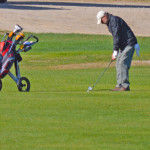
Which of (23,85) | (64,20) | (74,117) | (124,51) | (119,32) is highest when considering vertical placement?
(74,117)

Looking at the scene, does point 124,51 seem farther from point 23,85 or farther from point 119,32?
point 23,85

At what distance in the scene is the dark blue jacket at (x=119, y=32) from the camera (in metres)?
13.7

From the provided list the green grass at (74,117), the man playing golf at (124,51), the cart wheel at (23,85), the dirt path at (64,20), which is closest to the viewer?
the green grass at (74,117)

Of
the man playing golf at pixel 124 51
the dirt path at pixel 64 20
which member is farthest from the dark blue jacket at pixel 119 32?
the dirt path at pixel 64 20

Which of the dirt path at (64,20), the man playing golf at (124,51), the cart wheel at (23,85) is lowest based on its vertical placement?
the dirt path at (64,20)

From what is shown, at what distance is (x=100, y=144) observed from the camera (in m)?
8.12

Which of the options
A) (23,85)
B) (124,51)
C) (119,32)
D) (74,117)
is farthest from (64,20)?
(74,117)

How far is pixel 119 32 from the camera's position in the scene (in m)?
13.8

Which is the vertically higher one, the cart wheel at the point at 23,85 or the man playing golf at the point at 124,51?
the man playing golf at the point at 124,51

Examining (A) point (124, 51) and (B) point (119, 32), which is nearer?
(B) point (119, 32)

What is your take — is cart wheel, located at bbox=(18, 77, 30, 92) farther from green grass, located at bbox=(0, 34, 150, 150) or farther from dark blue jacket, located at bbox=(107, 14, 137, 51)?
dark blue jacket, located at bbox=(107, 14, 137, 51)

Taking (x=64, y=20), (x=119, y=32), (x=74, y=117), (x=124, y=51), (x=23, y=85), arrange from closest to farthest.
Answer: (x=74, y=117) → (x=119, y=32) → (x=124, y=51) → (x=23, y=85) → (x=64, y=20)

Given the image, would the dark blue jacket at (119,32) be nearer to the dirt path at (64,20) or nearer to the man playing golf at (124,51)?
the man playing golf at (124,51)

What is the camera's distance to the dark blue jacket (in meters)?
13.7
